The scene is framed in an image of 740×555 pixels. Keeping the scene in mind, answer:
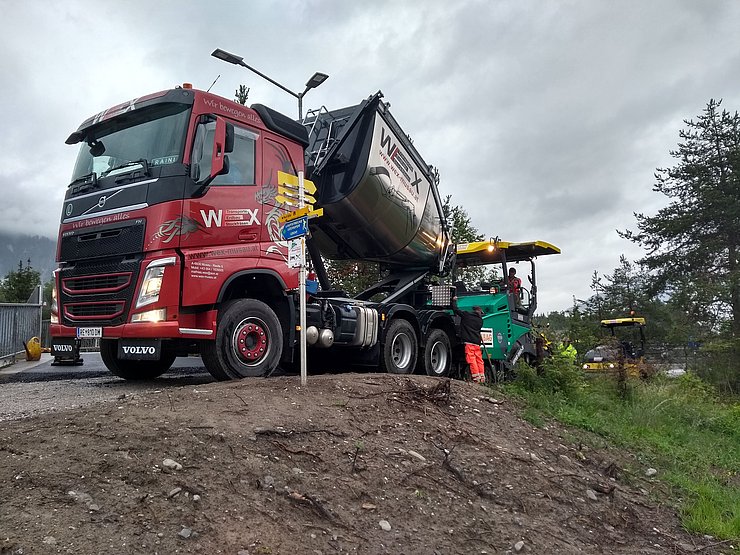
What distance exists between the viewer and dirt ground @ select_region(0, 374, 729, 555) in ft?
9.97

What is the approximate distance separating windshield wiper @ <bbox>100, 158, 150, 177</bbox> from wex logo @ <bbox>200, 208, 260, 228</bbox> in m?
0.74

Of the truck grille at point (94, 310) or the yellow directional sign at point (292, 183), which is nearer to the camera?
the truck grille at point (94, 310)

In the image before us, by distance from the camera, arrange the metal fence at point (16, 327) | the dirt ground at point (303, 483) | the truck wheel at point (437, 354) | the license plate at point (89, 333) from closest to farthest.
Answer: the dirt ground at point (303, 483), the license plate at point (89, 333), the truck wheel at point (437, 354), the metal fence at point (16, 327)

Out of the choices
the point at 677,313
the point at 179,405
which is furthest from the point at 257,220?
the point at 677,313

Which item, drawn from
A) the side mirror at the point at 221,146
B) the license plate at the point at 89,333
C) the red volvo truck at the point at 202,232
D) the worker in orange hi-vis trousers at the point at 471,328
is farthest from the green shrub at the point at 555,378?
the license plate at the point at 89,333

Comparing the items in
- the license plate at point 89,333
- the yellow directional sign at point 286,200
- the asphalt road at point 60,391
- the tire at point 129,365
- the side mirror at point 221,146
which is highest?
the side mirror at point 221,146

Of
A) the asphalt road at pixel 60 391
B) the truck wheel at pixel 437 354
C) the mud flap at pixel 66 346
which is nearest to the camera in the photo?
the asphalt road at pixel 60 391

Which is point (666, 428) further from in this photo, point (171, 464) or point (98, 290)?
point (98, 290)

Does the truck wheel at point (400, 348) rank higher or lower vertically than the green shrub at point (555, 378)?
higher

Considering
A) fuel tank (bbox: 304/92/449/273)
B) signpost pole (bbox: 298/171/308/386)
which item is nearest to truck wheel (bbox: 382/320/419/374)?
fuel tank (bbox: 304/92/449/273)

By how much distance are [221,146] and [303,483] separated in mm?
3824

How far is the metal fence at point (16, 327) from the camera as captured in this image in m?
12.0

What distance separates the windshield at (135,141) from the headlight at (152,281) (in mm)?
1085

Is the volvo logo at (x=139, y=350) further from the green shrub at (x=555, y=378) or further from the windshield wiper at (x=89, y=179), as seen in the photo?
the green shrub at (x=555, y=378)
